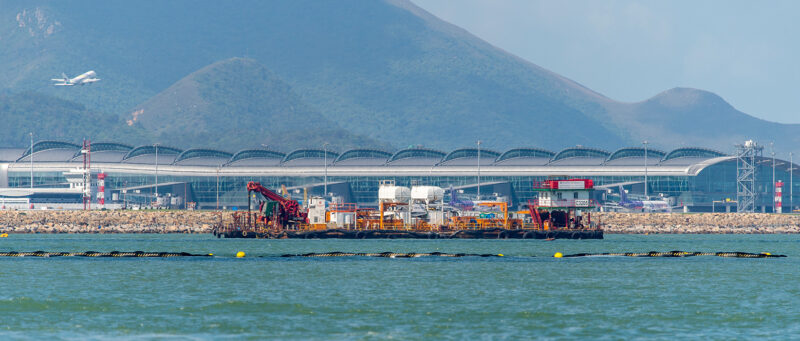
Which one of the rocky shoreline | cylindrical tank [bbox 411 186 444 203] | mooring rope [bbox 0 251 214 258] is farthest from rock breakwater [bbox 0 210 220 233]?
mooring rope [bbox 0 251 214 258]

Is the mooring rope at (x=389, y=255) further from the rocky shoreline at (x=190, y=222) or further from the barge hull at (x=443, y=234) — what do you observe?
the rocky shoreline at (x=190, y=222)

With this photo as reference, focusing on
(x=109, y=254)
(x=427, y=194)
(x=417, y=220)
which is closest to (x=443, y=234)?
(x=417, y=220)

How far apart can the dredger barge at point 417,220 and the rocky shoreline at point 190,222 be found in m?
21.2

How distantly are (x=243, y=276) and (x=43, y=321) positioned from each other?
75.6 feet

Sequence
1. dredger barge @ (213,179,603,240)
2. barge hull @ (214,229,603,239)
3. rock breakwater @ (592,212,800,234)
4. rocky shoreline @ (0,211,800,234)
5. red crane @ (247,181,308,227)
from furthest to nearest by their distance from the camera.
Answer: rock breakwater @ (592,212,800,234)
rocky shoreline @ (0,211,800,234)
red crane @ (247,181,308,227)
dredger barge @ (213,179,603,240)
barge hull @ (214,229,603,239)

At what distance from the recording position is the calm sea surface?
5016 cm

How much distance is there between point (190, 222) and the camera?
161750 mm

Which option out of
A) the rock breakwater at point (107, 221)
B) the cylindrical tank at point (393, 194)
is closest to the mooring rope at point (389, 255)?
the cylindrical tank at point (393, 194)

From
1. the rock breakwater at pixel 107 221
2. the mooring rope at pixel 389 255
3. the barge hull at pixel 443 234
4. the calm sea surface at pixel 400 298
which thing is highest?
the rock breakwater at pixel 107 221

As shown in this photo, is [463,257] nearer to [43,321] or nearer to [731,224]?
[43,321]

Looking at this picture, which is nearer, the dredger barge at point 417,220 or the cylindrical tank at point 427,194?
the dredger barge at point 417,220

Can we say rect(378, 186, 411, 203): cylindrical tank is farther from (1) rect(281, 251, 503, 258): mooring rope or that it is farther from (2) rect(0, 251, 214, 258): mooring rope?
(2) rect(0, 251, 214, 258): mooring rope

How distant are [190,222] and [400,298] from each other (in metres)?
104

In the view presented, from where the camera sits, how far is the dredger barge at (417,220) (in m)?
130
